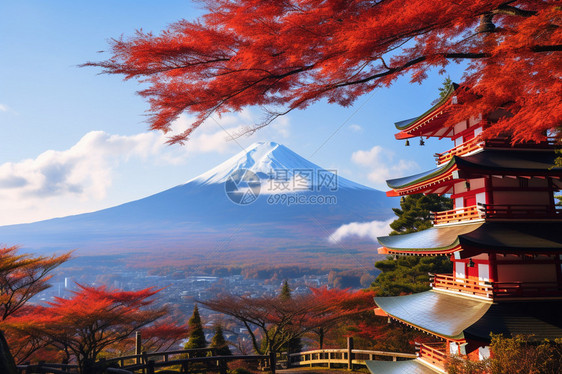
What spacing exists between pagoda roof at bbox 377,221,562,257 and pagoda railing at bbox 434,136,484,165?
188cm

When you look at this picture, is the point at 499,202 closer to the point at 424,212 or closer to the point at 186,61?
the point at 186,61

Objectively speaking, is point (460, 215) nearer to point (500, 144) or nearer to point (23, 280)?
point (500, 144)

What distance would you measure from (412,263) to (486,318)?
42.8 ft

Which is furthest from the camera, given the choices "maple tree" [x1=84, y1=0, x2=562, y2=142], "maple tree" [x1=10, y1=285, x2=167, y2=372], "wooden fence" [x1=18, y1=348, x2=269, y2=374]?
"maple tree" [x1=10, y1=285, x2=167, y2=372]

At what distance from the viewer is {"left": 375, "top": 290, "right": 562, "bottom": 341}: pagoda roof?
8.01m

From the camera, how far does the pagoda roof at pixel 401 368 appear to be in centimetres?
1020

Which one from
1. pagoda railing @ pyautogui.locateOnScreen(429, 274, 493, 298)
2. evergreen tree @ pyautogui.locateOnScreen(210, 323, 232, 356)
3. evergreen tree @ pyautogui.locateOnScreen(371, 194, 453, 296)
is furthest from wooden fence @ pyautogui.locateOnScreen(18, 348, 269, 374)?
pagoda railing @ pyautogui.locateOnScreen(429, 274, 493, 298)

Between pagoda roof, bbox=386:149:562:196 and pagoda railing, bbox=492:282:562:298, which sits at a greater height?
pagoda roof, bbox=386:149:562:196

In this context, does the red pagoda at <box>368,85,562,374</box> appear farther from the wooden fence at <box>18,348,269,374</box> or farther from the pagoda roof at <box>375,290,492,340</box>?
the wooden fence at <box>18,348,269,374</box>

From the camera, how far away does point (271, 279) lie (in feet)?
316

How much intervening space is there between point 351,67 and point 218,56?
64.3 inches

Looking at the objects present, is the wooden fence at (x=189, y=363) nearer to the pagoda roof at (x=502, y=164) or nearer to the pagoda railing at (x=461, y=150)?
the pagoda railing at (x=461, y=150)

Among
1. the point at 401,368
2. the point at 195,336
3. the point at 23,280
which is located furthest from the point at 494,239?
the point at 23,280

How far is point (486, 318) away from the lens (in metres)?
8.49
